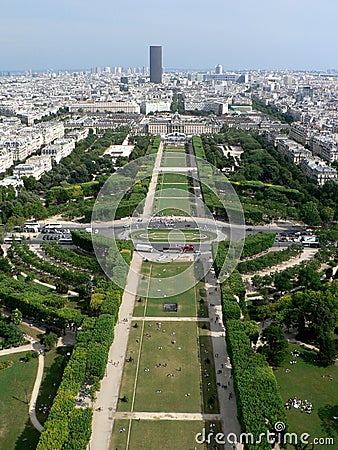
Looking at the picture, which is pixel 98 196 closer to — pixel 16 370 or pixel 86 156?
pixel 86 156

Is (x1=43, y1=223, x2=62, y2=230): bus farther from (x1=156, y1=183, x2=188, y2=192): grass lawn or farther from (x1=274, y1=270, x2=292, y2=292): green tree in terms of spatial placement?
(x1=274, y1=270, x2=292, y2=292): green tree

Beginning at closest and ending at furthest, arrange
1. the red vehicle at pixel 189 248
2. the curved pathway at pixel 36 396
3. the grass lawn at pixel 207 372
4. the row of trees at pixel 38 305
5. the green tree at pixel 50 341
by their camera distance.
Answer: the curved pathway at pixel 36 396 → the grass lawn at pixel 207 372 → the green tree at pixel 50 341 → the row of trees at pixel 38 305 → the red vehicle at pixel 189 248

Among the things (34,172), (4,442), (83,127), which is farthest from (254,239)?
(83,127)

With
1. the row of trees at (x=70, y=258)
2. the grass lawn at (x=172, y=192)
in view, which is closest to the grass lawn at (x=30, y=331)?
the row of trees at (x=70, y=258)

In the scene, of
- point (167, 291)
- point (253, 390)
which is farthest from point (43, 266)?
point (253, 390)

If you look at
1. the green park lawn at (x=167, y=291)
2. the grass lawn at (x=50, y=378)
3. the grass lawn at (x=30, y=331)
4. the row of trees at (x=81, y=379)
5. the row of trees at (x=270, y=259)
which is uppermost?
the row of trees at (x=81, y=379)

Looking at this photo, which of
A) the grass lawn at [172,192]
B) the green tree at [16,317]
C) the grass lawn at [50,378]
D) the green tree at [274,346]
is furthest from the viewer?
the grass lawn at [172,192]

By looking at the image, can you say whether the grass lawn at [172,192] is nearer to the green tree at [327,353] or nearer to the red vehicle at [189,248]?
the red vehicle at [189,248]
